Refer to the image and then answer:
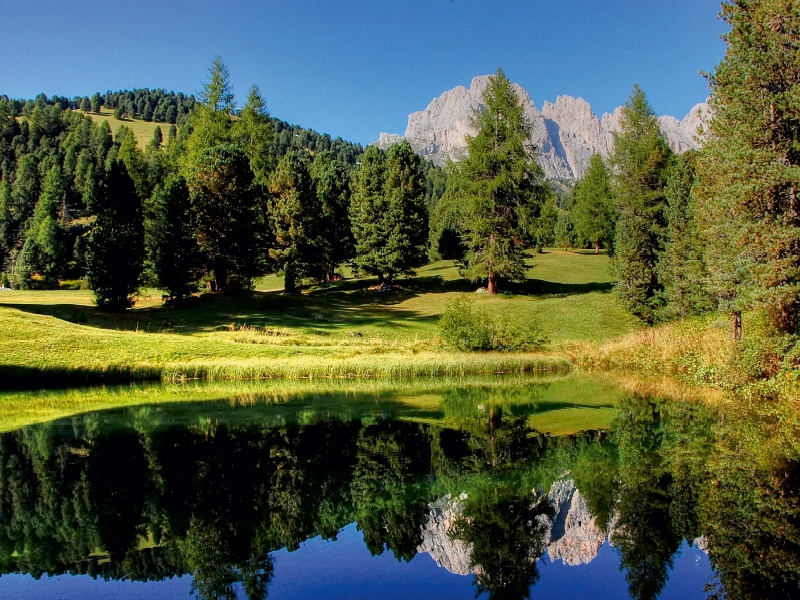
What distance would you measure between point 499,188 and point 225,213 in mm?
22231

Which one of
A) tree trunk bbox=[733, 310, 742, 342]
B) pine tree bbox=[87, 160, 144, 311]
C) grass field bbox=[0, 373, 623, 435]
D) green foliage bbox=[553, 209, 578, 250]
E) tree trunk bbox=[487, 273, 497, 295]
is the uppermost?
green foliage bbox=[553, 209, 578, 250]

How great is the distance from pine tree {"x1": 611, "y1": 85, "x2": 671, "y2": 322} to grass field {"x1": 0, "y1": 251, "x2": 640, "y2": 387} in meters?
2.44

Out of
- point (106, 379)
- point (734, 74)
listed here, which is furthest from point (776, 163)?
point (106, 379)

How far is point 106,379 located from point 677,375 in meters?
23.8

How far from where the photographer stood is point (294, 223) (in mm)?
51469

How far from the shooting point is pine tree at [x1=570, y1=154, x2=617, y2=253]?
73.6 meters

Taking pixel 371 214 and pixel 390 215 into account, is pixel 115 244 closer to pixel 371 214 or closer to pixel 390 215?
pixel 371 214

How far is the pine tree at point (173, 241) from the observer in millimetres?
43344

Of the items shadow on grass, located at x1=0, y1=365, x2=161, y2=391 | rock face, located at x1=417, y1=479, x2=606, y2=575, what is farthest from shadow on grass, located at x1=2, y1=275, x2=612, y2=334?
rock face, located at x1=417, y1=479, x2=606, y2=575

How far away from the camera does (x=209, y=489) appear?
10.8 meters

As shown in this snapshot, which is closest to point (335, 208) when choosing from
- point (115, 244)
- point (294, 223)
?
point (294, 223)

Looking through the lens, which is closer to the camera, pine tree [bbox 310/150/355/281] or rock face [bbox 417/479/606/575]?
rock face [bbox 417/479/606/575]

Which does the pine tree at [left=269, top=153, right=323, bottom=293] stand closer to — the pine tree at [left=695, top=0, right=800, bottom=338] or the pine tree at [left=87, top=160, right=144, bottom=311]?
the pine tree at [left=87, top=160, right=144, bottom=311]

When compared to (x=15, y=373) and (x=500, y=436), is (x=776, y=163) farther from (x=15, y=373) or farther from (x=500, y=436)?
(x=15, y=373)
